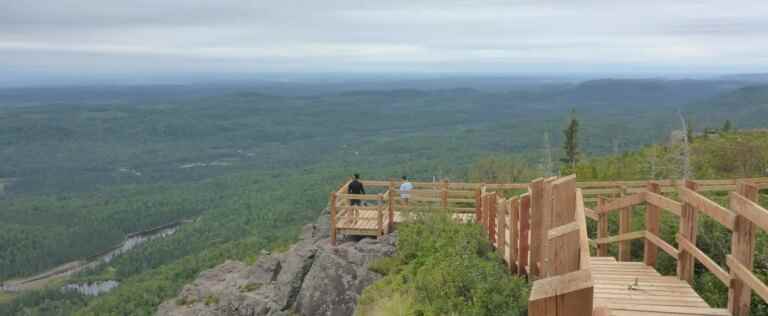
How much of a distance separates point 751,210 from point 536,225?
5.83 ft

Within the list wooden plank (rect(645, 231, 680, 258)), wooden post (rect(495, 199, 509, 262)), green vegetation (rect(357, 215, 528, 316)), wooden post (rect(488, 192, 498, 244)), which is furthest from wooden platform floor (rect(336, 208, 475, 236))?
wooden plank (rect(645, 231, 680, 258))

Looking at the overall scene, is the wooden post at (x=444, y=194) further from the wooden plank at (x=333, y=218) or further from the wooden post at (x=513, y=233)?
the wooden post at (x=513, y=233)

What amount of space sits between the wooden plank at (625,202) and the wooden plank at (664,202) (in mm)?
132

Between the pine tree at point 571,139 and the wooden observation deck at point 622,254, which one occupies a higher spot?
the wooden observation deck at point 622,254

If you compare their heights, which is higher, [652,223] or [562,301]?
[562,301]

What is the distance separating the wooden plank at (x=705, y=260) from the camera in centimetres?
477

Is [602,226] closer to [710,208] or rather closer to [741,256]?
[710,208]

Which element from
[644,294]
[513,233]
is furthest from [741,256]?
[513,233]

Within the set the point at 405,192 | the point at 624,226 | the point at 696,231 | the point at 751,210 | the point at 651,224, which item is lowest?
the point at 405,192

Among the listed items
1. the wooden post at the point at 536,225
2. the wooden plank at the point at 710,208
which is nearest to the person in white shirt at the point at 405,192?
the wooden post at the point at 536,225

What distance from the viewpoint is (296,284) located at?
43.3ft

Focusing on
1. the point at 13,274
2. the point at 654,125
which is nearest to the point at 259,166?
the point at 13,274

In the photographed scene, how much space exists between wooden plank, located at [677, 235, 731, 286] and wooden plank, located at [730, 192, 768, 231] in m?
0.63

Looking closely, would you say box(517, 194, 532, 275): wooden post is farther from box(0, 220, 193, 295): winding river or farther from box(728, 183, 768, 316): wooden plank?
box(0, 220, 193, 295): winding river
